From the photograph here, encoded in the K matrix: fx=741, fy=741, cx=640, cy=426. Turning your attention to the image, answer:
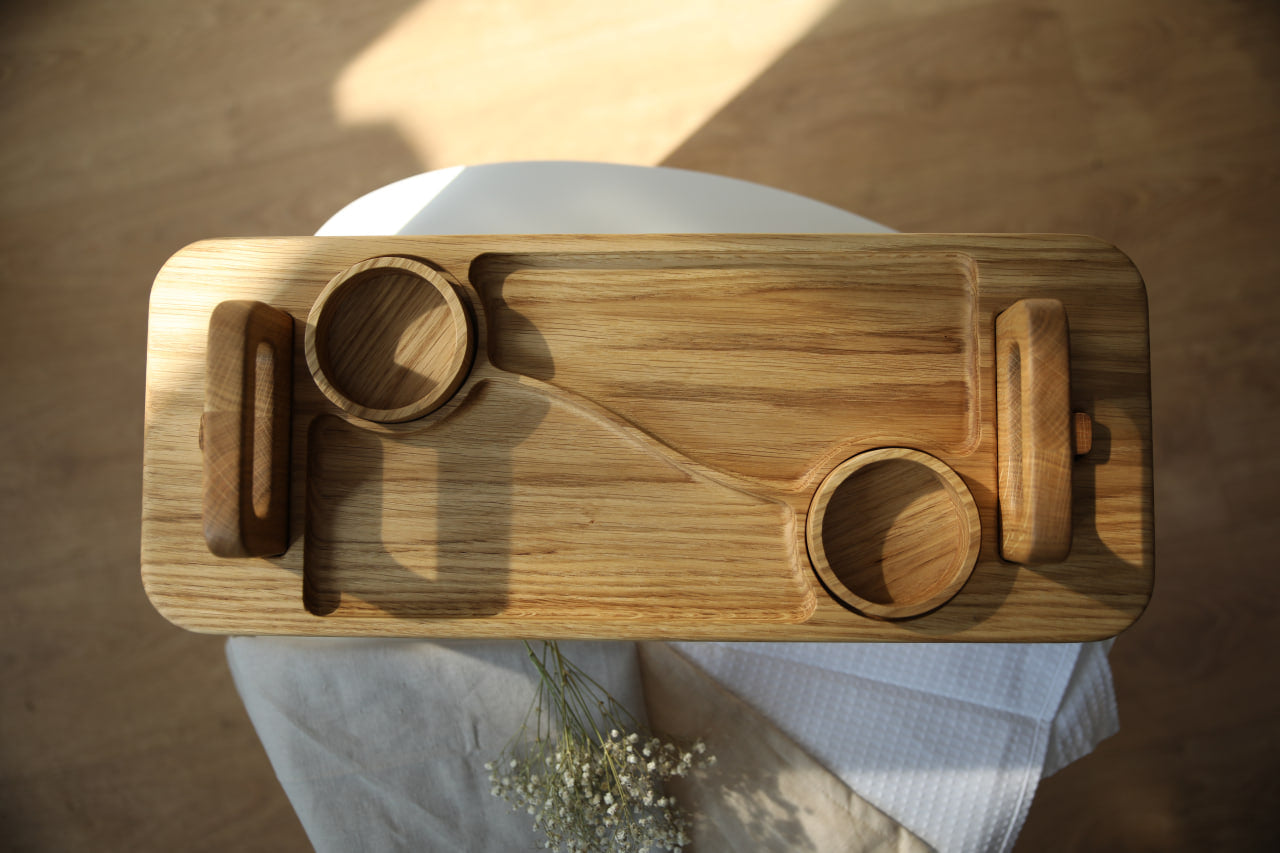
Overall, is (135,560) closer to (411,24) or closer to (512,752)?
(512,752)

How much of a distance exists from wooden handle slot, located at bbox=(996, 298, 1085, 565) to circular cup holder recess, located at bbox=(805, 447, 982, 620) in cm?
5

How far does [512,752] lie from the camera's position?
890 millimetres

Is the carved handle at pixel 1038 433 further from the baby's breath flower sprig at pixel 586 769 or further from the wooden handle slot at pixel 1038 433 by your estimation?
the baby's breath flower sprig at pixel 586 769

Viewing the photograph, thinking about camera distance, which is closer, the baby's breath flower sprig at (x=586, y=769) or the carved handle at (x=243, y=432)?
the carved handle at (x=243, y=432)

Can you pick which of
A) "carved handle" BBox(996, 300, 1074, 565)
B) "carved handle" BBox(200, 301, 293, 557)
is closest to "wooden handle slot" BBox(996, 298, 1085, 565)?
"carved handle" BBox(996, 300, 1074, 565)

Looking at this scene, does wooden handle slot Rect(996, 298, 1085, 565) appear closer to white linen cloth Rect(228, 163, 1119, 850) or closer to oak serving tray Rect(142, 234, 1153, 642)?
oak serving tray Rect(142, 234, 1153, 642)

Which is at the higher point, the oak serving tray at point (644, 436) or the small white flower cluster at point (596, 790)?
the oak serving tray at point (644, 436)

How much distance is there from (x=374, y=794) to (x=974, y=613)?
736 mm

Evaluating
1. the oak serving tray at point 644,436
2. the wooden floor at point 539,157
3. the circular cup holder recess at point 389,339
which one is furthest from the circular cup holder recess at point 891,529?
the wooden floor at point 539,157

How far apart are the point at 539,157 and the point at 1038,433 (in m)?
1.12

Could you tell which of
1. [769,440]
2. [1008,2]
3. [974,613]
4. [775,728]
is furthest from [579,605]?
[1008,2]

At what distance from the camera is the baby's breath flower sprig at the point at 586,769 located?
802mm

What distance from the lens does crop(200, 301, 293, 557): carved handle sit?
542 mm

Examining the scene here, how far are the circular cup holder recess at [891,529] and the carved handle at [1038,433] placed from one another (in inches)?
1.9
